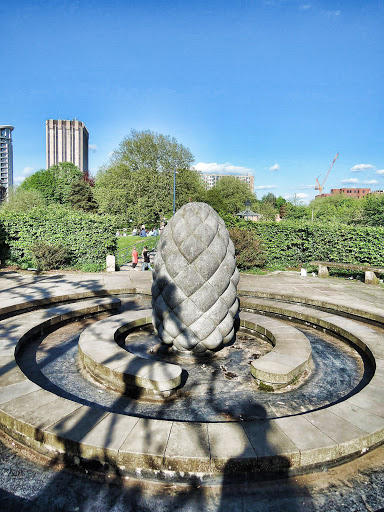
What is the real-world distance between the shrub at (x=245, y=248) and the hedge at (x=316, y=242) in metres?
1.37

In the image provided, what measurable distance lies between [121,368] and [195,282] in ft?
5.35

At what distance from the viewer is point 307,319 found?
24.0 feet

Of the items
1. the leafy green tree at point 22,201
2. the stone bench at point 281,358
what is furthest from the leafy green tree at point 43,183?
the stone bench at point 281,358

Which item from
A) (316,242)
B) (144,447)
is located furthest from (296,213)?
(144,447)

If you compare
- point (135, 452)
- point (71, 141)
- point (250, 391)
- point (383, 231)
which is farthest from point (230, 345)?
point (71, 141)

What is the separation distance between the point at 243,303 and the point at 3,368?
5549 mm

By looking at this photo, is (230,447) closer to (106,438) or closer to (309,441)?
(309,441)

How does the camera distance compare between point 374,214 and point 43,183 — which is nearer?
point 374,214

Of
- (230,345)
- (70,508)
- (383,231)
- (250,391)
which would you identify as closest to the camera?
(70,508)

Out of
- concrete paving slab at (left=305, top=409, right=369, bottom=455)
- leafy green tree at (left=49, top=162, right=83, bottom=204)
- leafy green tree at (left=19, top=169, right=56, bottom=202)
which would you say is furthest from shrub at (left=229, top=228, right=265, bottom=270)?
leafy green tree at (left=19, top=169, right=56, bottom=202)

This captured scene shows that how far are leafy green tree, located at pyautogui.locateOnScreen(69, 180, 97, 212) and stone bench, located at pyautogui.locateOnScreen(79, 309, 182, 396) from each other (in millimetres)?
51667

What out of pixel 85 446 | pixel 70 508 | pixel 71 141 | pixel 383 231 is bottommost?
pixel 70 508

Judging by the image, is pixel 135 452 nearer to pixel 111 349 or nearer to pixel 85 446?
pixel 85 446

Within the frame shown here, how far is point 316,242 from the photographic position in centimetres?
1703
